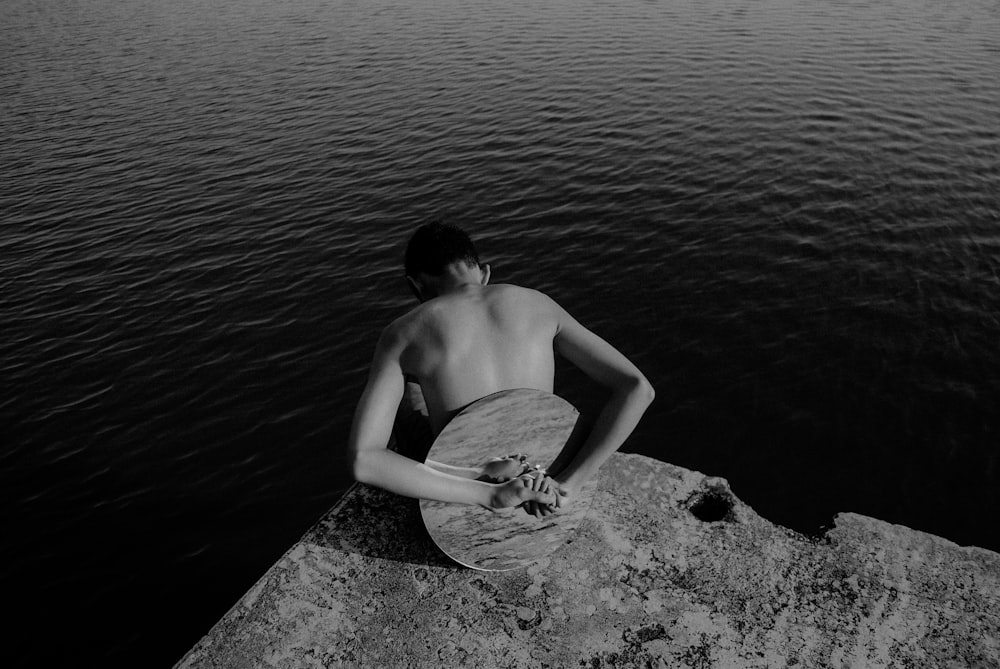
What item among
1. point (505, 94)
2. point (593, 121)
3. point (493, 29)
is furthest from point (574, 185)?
point (493, 29)

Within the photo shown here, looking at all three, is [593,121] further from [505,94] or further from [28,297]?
Result: [28,297]

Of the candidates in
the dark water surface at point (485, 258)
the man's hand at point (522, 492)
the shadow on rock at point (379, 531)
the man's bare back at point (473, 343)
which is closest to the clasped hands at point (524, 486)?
A: the man's hand at point (522, 492)

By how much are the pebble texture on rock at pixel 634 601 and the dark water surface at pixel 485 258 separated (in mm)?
2767

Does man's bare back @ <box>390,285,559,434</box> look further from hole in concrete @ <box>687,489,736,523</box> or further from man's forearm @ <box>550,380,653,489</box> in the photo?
hole in concrete @ <box>687,489,736,523</box>

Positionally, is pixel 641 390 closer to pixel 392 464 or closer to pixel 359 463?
pixel 392 464

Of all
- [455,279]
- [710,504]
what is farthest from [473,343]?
[710,504]

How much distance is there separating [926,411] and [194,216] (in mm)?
12360

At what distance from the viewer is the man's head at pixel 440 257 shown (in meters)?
3.69

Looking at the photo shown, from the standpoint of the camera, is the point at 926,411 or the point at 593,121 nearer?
the point at 926,411

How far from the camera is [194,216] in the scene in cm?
1301

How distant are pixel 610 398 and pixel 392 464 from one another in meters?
A: 1.17

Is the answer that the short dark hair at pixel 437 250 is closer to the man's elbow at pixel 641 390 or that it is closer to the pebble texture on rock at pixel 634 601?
the man's elbow at pixel 641 390

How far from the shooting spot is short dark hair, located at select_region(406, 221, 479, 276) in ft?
12.1

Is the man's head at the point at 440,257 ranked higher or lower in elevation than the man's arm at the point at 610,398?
higher
